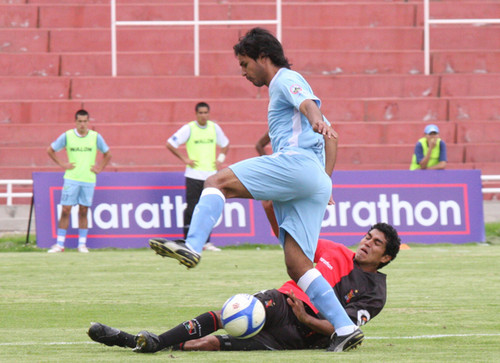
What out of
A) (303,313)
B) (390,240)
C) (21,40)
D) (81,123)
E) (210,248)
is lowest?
(210,248)

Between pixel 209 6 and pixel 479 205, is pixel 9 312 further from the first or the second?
pixel 209 6

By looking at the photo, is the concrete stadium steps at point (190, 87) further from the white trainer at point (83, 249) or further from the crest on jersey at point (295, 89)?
the crest on jersey at point (295, 89)

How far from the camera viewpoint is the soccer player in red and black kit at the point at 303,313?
6.77m

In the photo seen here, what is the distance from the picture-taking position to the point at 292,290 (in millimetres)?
7188

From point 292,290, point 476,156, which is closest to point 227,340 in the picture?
point 292,290

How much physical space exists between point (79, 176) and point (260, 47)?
10.2 meters

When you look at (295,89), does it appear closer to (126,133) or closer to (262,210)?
(262,210)

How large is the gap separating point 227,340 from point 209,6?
1993 centimetres

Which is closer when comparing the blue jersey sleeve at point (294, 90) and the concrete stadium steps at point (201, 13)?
the blue jersey sleeve at point (294, 90)

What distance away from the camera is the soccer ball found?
6.71 meters

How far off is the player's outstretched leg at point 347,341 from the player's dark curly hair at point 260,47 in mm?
1843

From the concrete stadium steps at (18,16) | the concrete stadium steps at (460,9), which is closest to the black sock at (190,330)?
the concrete stadium steps at (460,9)

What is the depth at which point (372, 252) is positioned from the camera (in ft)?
23.7

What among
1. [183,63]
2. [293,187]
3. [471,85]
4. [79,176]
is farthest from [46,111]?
[293,187]
